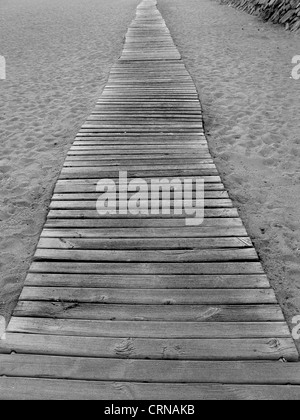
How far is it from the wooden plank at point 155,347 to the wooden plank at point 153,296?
31 centimetres

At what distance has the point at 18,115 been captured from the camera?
5.93 metres

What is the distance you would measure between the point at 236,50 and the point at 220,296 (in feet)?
27.8

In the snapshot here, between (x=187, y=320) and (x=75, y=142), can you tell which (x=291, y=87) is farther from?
(x=187, y=320)

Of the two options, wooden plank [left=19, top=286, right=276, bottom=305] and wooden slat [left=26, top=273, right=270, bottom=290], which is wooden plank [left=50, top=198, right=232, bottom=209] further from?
wooden plank [left=19, top=286, right=276, bottom=305]

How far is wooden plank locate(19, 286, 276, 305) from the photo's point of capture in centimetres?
250

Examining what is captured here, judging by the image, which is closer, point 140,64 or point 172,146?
point 172,146

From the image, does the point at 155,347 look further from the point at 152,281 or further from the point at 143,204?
the point at 143,204

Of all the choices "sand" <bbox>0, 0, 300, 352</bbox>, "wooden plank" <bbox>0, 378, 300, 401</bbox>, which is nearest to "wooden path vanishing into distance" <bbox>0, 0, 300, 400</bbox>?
"wooden plank" <bbox>0, 378, 300, 401</bbox>

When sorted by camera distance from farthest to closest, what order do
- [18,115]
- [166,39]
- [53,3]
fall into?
[53,3], [166,39], [18,115]

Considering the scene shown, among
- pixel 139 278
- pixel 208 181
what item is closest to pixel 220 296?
pixel 139 278

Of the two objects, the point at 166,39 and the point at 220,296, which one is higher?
the point at 166,39

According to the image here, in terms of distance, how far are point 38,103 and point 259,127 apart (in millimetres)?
3948

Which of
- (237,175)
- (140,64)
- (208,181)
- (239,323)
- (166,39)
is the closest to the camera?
(239,323)

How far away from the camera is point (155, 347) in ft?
7.23
